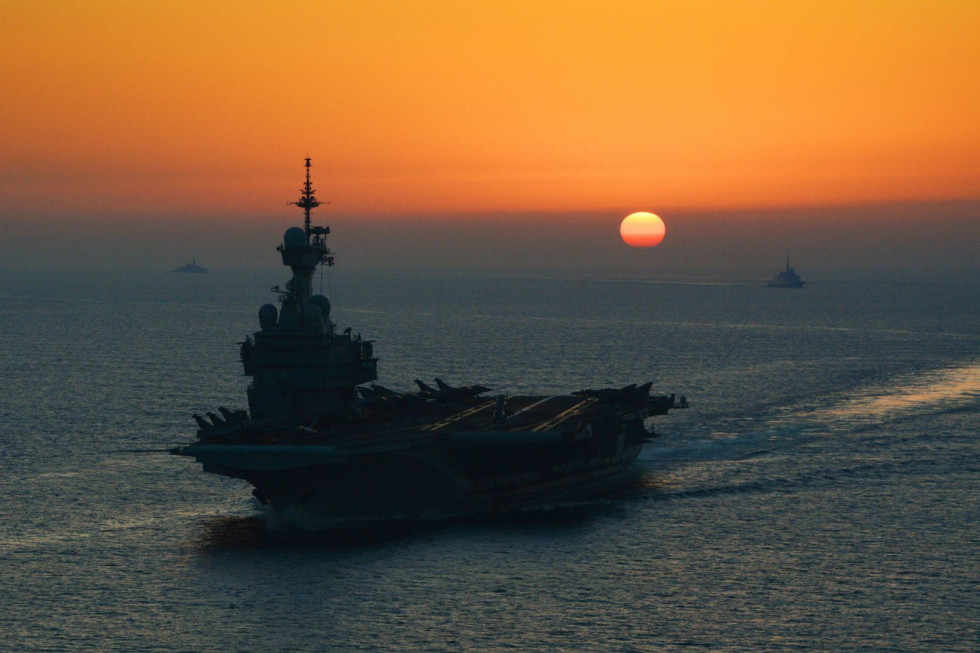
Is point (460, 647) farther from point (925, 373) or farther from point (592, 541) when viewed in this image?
point (925, 373)

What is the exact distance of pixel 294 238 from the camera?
4550 centimetres

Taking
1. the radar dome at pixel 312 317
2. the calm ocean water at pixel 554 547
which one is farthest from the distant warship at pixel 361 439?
the calm ocean water at pixel 554 547

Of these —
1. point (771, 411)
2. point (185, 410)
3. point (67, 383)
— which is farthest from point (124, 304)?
point (771, 411)

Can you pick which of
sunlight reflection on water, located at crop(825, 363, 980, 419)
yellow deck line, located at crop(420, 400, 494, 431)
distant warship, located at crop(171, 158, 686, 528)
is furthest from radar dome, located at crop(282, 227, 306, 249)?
sunlight reflection on water, located at crop(825, 363, 980, 419)

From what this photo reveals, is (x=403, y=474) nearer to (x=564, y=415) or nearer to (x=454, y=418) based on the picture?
(x=454, y=418)

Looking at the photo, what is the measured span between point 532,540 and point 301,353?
1245 centimetres

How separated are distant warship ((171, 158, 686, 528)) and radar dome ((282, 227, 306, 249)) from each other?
0.06 m

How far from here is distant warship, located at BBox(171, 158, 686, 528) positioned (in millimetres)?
37562

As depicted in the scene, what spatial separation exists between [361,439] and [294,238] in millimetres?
10166

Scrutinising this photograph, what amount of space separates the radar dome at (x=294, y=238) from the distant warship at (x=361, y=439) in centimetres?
6

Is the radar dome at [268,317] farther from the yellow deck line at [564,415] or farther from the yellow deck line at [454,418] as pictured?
the yellow deck line at [564,415]

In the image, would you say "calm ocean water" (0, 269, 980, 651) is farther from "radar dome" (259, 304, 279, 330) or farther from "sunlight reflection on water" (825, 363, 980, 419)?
"radar dome" (259, 304, 279, 330)

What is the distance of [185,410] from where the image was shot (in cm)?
6394

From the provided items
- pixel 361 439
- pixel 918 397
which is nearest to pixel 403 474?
pixel 361 439
